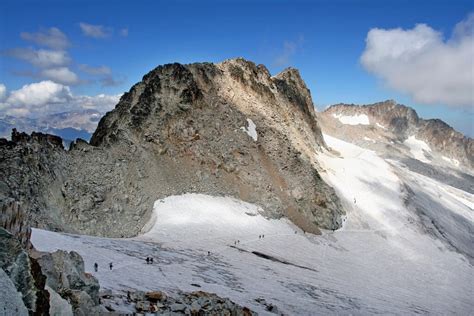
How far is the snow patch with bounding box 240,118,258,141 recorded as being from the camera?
56.9m

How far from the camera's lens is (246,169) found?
2073 inches

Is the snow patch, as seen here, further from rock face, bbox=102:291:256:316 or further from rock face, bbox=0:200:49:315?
rock face, bbox=0:200:49:315

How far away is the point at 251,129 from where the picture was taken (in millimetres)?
57969

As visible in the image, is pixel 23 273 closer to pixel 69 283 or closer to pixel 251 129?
pixel 69 283

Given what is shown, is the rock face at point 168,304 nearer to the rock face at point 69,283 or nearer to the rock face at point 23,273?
the rock face at point 69,283

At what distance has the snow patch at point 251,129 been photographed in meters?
56.9

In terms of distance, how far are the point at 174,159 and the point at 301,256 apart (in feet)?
58.7

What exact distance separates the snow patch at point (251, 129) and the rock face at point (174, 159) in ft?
0.61

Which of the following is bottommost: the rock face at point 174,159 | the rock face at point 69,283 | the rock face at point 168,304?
the rock face at point 168,304

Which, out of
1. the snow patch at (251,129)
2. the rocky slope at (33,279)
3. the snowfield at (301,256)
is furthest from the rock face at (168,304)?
the snow patch at (251,129)

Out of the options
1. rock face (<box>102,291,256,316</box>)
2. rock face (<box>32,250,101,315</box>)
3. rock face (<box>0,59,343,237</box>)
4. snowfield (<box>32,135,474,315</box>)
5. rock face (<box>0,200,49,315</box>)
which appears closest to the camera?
rock face (<box>0,200,49,315</box>)

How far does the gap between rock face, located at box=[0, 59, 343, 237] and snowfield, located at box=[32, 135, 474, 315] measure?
270 centimetres

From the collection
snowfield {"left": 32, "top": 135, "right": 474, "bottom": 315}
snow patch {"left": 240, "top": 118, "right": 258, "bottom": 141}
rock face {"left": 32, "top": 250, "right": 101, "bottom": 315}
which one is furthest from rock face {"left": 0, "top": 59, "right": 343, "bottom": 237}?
rock face {"left": 32, "top": 250, "right": 101, "bottom": 315}

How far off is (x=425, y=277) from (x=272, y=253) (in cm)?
1853
